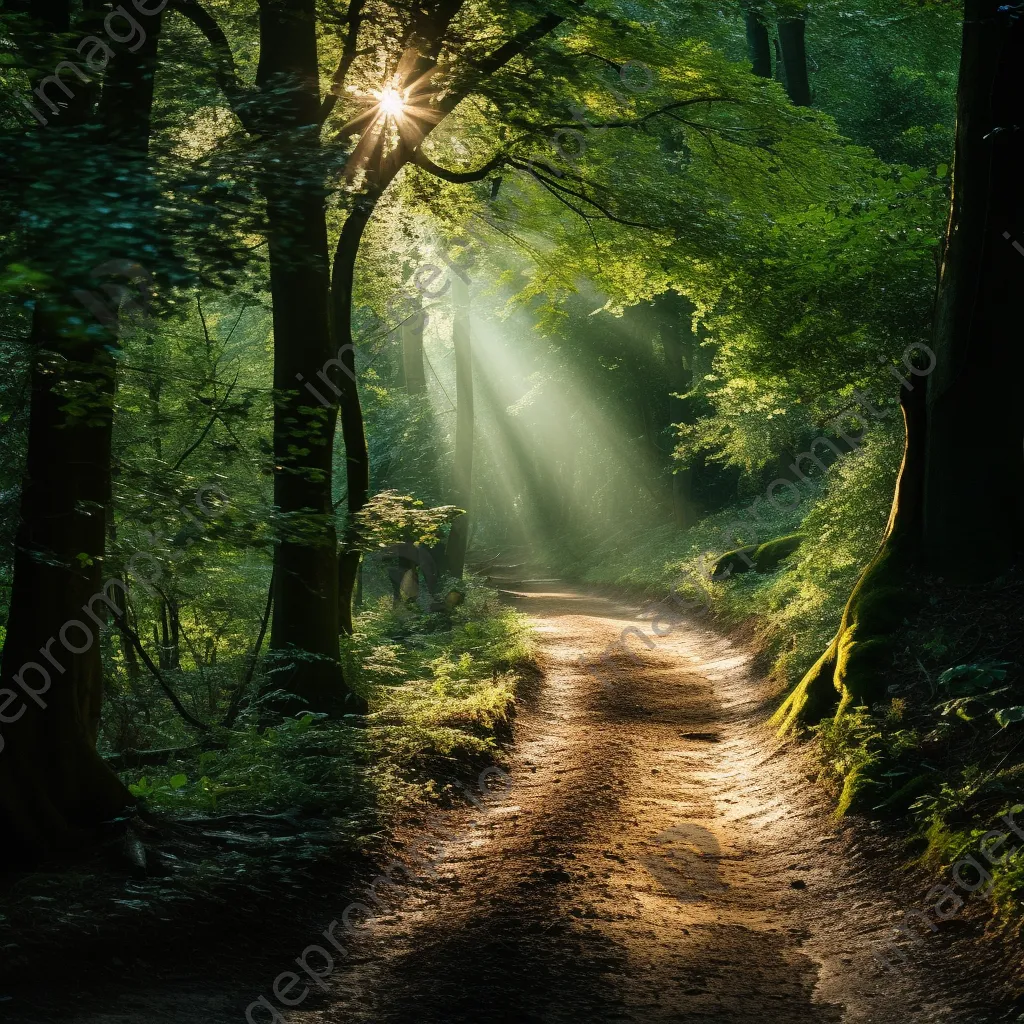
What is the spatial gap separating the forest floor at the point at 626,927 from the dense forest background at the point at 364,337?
550mm

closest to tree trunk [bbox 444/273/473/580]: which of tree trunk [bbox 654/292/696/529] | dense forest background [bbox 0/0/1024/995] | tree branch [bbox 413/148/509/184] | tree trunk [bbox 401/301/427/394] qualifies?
dense forest background [bbox 0/0/1024/995]

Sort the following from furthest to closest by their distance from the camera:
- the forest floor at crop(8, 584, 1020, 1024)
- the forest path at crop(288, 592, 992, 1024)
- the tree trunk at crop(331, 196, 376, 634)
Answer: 1. the tree trunk at crop(331, 196, 376, 634)
2. the forest path at crop(288, 592, 992, 1024)
3. the forest floor at crop(8, 584, 1020, 1024)

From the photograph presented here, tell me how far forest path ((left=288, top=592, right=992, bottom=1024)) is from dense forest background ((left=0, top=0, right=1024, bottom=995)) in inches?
25.0

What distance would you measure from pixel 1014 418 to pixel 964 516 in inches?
36.7

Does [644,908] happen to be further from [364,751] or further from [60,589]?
[60,589]

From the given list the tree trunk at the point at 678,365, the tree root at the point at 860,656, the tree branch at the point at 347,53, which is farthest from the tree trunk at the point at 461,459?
the tree root at the point at 860,656

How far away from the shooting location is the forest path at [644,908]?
4.56 meters

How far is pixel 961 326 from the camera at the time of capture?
8.17m

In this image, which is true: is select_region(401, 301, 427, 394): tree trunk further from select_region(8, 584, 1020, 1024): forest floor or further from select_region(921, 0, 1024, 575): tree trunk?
select_region(921, 0, 1024, 575): tree trunk

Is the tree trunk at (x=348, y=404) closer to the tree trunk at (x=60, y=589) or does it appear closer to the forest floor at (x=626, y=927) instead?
the forest floor at (x=626, y=927)

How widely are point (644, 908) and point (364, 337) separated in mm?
12321

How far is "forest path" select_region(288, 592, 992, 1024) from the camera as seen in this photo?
456 centimetres

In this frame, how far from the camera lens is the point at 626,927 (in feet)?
17.9

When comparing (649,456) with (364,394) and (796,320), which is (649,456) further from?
(796,320)
